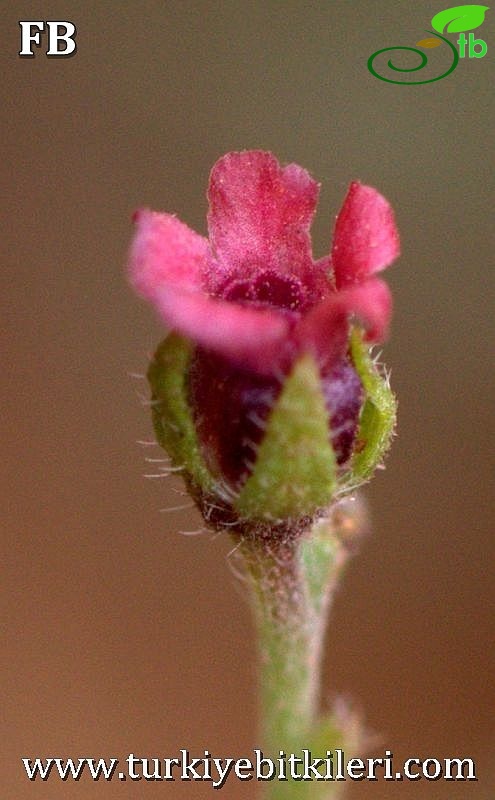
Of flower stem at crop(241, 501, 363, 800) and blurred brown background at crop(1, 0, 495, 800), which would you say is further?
blurred brown background at crop(1, 0, 495, 800)

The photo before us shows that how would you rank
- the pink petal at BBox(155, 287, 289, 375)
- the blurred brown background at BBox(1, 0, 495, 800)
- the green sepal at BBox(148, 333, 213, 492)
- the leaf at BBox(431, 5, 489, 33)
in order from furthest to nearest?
the blurred brown background at BBox(1, 0, 495, 800)
the leaf at BBox(431, 5, 489, 33)
the green sepal at BBox(148, 333, 213, 492)
the pink petal at BBox(155, 287, 289, 375)

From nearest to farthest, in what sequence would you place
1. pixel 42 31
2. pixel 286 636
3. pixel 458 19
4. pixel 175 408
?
1. pixel 175 408
2. pixel 286 636
3. pixel 458 19
4. pixel 42 31

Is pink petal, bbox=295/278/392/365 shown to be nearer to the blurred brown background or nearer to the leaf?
the leaf

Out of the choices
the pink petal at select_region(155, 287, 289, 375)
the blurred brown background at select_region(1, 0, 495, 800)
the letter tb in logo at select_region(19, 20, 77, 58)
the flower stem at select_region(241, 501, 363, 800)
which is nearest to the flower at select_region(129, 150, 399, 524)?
the pink petal at select_region(155, 287, 289, 375)

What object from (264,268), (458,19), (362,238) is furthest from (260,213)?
(458,19)

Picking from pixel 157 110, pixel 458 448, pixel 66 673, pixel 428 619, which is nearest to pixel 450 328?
pixel 458 448

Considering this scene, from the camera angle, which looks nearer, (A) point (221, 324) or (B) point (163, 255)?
(A) point (221, 324)

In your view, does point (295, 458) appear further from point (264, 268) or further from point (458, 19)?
point (458, 19)

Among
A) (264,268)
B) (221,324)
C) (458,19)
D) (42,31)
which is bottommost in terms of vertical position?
(221,324)
